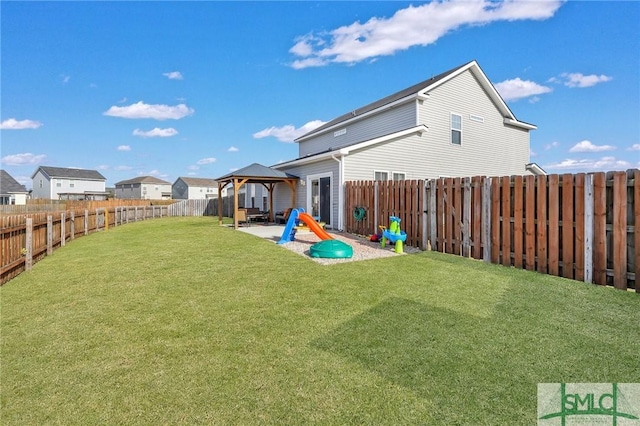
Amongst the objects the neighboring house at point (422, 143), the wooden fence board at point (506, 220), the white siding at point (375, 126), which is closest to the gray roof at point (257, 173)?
the neighboring house at point (422, 143)

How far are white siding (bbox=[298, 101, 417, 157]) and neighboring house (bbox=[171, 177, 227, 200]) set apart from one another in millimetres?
45767

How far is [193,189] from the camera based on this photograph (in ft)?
199

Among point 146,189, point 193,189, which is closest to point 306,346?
point 193,189

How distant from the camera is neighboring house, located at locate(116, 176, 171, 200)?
201ft

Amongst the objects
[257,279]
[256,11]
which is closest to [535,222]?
[257,279]

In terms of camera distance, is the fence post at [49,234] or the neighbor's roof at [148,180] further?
the neighbor's roof at [148,180]

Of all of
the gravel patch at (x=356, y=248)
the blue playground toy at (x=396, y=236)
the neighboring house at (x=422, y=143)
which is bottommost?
the gravel patch at (x=356, y=248)

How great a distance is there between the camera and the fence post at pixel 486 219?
7.25 metres

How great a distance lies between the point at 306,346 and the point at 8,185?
57.2m

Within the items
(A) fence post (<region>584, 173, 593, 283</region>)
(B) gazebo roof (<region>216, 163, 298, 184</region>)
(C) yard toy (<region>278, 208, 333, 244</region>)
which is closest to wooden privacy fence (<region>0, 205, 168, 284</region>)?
(C) yard toy (<region>278, 208, 333, 244</region>)

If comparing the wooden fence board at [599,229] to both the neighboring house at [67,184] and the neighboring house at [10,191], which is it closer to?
the neighboring house at [10,191]

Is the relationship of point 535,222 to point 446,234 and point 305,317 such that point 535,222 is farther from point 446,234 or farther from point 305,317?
point 305,317

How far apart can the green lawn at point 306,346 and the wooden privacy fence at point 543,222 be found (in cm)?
61

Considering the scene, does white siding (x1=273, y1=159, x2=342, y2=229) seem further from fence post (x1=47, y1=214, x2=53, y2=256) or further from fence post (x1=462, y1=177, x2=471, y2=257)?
fence post (x1=47, y1=214, x2=53, y2=256)
